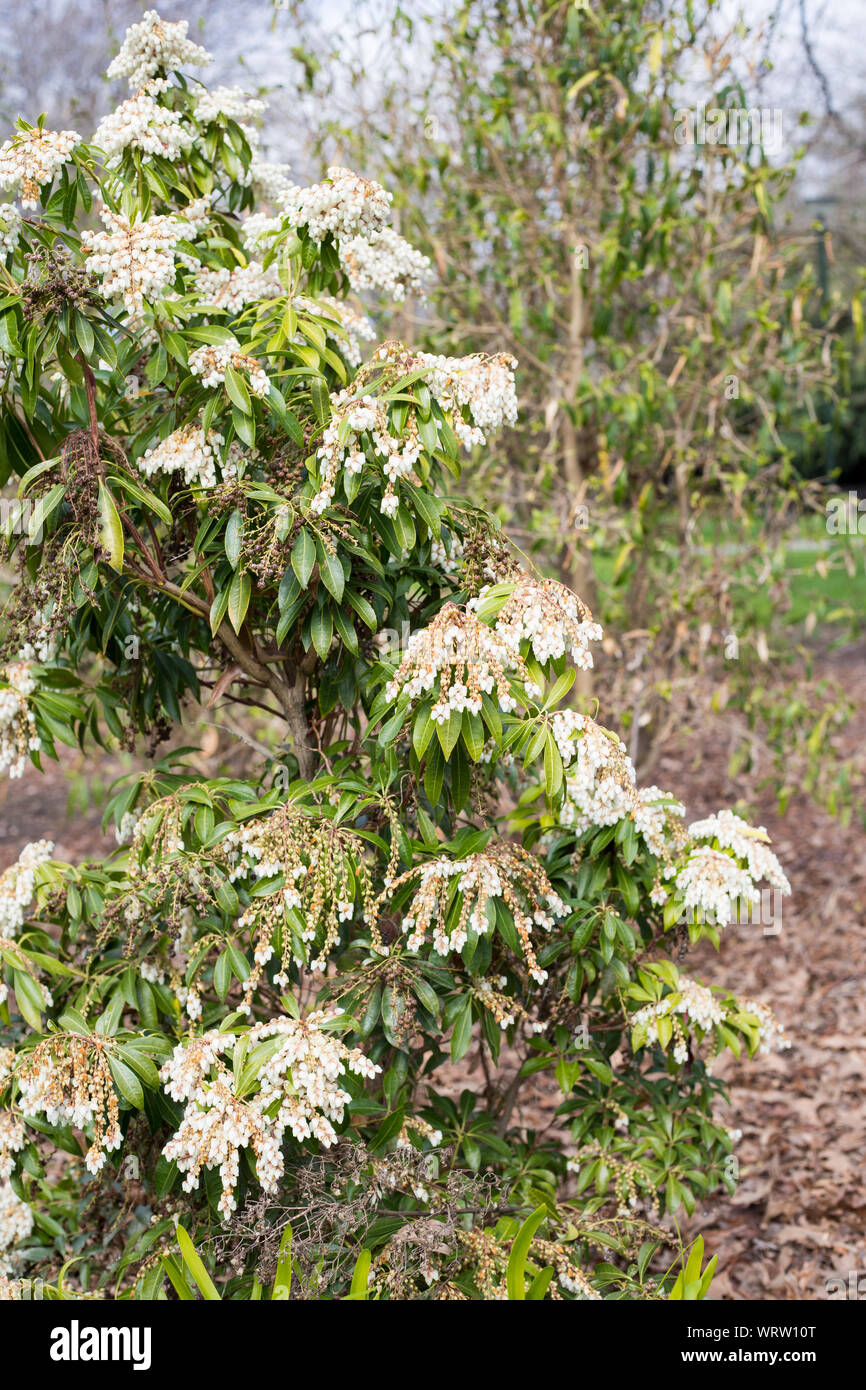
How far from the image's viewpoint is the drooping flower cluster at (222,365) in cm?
185

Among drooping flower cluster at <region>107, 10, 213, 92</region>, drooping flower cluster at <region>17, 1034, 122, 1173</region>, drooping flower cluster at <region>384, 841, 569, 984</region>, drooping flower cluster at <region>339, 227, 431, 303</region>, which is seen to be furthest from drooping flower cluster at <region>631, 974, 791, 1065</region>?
drooping flower cluster at <region>107, 10, 213, 92</region>

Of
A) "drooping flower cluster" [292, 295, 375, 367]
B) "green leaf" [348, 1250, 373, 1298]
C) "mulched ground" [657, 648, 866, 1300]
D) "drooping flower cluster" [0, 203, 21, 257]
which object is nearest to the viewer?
"green leaf" [348, 1250, 373, 1298]

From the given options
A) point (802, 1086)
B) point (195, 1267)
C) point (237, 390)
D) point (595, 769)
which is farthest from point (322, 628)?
point (802, 1086)

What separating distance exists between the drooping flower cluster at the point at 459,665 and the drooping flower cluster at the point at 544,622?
37 millimetres

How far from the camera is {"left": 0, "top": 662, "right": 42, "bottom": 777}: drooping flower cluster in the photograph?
209cm

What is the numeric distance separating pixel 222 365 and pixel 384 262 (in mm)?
471

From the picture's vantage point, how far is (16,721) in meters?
2.12

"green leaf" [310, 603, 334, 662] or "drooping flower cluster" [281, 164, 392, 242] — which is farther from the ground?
"drooping flower cluster" [281, 164, 392, 242]

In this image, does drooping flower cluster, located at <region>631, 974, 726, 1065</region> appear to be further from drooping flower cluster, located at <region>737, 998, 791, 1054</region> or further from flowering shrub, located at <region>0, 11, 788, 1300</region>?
drooping flower cluster, located at <region>737, 998, 791, 1054</region>

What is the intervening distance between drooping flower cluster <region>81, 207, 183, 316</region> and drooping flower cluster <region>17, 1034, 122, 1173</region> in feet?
4.13

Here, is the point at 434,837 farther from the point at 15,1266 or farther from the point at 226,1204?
the point at 15,1266

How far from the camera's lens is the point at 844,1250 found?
2852 millimetres

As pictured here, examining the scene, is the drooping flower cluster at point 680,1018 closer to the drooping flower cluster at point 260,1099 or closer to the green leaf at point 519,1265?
the green leaf at point 519,1265

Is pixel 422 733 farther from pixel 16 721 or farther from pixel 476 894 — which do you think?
pixel 16 721
